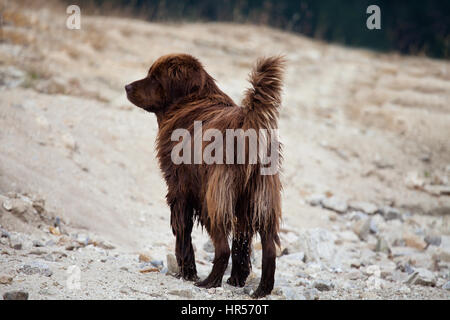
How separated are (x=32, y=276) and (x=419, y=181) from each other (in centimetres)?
718

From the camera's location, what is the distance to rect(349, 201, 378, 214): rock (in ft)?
28.1

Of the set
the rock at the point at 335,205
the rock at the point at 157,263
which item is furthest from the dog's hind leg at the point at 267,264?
the rock at the point at 335,205

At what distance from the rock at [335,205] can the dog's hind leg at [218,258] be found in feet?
14.2

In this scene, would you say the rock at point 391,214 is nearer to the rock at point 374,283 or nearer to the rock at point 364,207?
the rock at point 364,207

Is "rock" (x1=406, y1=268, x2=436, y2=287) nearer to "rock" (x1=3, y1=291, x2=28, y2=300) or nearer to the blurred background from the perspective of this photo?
"rock" (x1=3, y1=291, x2=28, y2=300)

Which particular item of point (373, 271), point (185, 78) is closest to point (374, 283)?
point (373, 271)

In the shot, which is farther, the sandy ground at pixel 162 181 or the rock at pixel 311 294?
the sandy ground at pixel 162 181

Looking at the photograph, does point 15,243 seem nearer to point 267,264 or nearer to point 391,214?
point 267,264

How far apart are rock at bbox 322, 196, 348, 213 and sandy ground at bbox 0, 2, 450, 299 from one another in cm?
2

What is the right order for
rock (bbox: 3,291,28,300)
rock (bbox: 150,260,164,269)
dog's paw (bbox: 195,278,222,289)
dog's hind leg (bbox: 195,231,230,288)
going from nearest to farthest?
rock (bbox: 3,291,28,300), dog's hind leg (bbox: 195,231,230,288), dog's paw (bbox: 195,278,222,289), rock (bbox: 150,260,164,269)

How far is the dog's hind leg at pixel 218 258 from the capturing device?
4.24m

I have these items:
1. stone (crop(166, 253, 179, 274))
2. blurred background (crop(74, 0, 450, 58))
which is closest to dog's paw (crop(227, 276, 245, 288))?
stone (crop(166, 253, 179, 274))

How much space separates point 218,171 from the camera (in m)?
4.12

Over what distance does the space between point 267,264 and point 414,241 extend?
3636 millimetres
